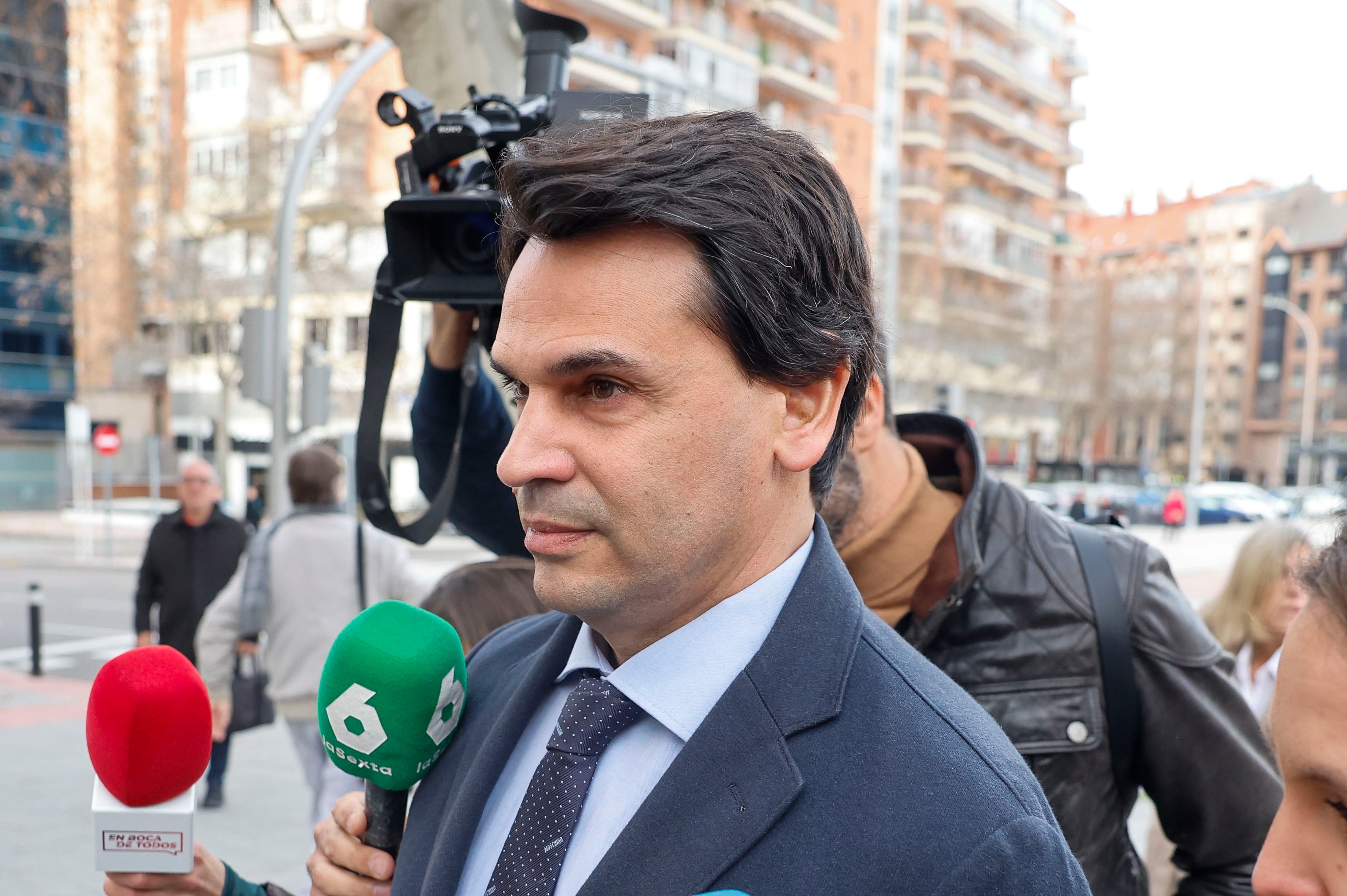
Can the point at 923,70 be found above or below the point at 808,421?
above

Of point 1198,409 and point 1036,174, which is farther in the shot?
point 1036,174

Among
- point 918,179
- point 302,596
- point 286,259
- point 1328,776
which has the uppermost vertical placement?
point 918,179

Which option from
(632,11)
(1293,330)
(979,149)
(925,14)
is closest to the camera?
(632,11)

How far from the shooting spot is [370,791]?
1.50 m

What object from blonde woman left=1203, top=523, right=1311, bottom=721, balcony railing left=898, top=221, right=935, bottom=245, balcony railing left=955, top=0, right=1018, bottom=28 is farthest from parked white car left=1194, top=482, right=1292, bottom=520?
blonde woman left=1203, top=523, right=1311, bottom=721

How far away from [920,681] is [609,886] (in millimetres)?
408

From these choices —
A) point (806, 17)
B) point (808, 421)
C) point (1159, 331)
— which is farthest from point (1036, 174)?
point (808, 421)

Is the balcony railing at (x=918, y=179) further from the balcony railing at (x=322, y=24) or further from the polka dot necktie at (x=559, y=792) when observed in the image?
the polka dot necktie at (x=559, y=792)

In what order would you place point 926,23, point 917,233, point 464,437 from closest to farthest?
point 464,437, point 917,233, point 926,23

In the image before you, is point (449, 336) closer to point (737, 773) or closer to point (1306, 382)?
point (737, 773)

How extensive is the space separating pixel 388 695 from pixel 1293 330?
81.8m

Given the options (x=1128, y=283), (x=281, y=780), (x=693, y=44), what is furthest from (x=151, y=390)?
(x=1128, y=283)

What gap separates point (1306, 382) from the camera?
52750mm

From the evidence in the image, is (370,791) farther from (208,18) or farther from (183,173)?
(208,18)
